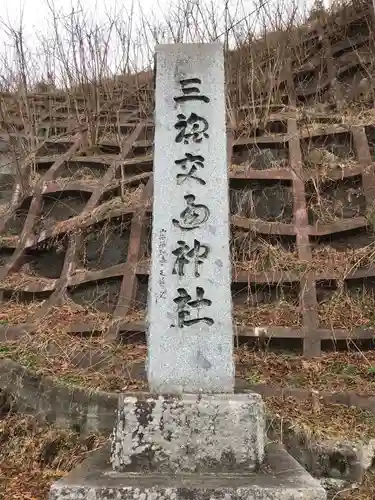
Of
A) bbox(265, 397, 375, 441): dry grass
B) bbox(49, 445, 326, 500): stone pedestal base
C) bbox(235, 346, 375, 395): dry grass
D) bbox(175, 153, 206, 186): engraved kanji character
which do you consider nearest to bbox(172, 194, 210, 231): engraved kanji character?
bbox(175, 153, 206, 186): engraved kanji character

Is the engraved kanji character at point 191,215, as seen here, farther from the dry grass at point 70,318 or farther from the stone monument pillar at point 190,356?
the dry grass at point 70,318

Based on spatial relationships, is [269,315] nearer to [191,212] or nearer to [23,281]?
[191,212]

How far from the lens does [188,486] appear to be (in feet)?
7.06

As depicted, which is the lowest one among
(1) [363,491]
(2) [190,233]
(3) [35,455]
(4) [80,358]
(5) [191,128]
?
(1) [363,491]

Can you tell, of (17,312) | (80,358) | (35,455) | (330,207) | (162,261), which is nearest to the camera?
(162,261)

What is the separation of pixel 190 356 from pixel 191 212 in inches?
30.6

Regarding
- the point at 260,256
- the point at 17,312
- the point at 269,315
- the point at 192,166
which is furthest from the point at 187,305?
the point at 17,312

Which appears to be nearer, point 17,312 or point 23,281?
point 17,312

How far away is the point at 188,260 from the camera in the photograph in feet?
9.07

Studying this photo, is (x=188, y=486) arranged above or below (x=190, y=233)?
below

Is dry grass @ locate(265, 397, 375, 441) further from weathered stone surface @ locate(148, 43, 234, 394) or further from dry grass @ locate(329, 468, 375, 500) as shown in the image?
weathered stone surface @ locate(148, 43, 234, 394)

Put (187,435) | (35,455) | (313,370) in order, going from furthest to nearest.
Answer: (313,370) < (35,455) < (187,435)

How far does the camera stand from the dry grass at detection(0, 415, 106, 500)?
361cm

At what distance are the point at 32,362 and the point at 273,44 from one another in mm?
6161
